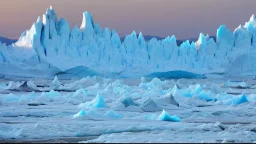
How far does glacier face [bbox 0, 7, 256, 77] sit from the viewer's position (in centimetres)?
3117

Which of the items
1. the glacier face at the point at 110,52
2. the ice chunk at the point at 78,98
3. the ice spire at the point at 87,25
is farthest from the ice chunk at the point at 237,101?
the ice spire at the point at 87,25

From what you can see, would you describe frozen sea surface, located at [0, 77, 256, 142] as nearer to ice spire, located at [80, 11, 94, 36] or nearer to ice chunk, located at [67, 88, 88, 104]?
ice chunk, located at [67, 88, 88, 104]

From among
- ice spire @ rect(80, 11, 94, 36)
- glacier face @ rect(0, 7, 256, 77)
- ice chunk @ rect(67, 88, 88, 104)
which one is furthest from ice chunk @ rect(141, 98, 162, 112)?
ice spire @ rect(80, 11, 94, 36)

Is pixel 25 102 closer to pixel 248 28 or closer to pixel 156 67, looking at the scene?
pixel 156 67

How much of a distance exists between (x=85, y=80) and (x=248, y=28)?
650 inches

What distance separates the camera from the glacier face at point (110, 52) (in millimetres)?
31172

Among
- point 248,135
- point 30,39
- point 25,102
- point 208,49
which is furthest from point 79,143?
point 208,49

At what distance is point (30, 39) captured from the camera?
31.4 metres

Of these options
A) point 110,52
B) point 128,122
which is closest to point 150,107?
point 128,122

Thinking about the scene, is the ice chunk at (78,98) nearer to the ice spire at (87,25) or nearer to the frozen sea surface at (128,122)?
the frozen sea surface at (128,122)

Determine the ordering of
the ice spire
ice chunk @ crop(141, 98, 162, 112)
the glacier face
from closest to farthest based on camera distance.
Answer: ice chunk @ crop(141, 98, 162, 112) < the glacier face < the ice spire

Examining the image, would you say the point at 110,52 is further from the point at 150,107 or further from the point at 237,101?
the point at 150,107

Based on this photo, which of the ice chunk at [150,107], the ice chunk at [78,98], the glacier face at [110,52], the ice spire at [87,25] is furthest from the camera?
the ice spire at [87,25]

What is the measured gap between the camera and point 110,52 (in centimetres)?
3300
